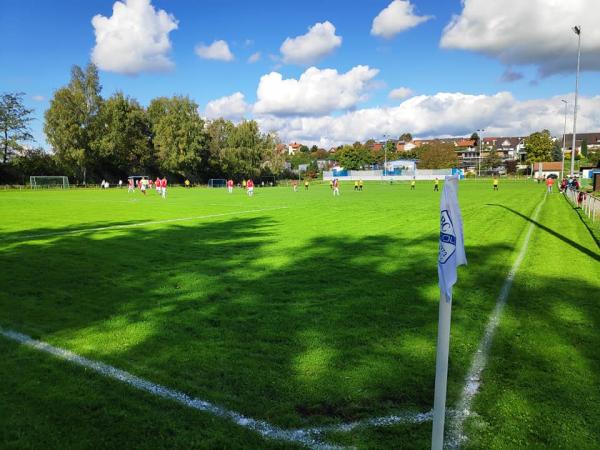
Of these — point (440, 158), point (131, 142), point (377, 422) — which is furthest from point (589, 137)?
point (377, 422)

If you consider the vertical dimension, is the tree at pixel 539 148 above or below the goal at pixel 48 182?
above

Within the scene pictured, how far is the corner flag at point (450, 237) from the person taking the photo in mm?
2602

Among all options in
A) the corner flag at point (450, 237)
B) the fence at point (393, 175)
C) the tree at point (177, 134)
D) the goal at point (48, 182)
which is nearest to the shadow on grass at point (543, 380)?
the corner flag at point (450, 237)

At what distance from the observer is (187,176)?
3381 inches

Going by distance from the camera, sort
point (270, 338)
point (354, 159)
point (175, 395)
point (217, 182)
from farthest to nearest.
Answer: point (354, 159) → point (217, 182) → point (270, 338) → point (175, 395)

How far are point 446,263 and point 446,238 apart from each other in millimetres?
162

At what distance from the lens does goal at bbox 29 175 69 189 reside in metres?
66.1

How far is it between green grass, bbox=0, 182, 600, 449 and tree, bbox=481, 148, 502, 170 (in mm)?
122954

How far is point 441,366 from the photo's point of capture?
109 inches

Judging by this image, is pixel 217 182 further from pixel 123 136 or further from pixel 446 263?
pixel 446 263

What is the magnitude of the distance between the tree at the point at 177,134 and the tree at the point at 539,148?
298 feet

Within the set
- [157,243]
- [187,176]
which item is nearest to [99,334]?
[157,243]

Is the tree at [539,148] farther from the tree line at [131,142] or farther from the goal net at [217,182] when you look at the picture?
the goal net at [217,182]

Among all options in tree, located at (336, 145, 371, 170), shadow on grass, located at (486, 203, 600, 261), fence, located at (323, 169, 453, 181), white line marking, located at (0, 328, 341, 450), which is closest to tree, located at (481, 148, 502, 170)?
fence, located at (323, 169, 453, 181)
